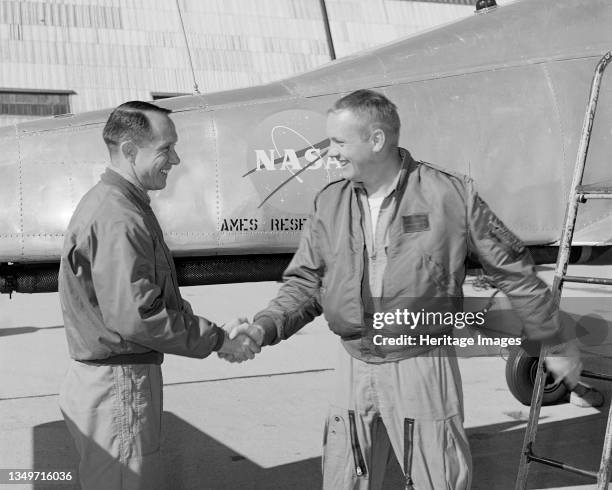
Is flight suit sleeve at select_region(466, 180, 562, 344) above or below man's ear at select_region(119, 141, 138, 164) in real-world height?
below

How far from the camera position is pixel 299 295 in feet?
10.6

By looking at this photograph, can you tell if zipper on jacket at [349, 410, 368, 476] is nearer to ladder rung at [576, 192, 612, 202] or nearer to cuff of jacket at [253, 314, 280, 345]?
cuff of jacket at [253, 314, 280, 345]

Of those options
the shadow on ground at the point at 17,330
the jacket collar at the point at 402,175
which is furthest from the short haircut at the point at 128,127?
the shadow on ground at the point at 17,330

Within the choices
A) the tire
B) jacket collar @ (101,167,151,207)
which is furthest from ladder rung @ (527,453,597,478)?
the tire

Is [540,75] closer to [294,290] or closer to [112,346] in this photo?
[294,290]

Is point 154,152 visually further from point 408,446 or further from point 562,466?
point 562,466

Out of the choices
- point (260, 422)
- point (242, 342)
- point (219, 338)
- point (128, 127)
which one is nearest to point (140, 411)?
point (219, 338)

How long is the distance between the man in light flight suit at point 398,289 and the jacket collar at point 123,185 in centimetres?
72

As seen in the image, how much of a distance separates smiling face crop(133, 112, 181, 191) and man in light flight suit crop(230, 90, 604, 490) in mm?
634

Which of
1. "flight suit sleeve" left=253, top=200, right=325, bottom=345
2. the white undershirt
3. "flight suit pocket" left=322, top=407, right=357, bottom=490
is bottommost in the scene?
"flight suit pocket" left=322, top=407, right=357, bottom=490

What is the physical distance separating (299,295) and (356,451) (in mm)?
681

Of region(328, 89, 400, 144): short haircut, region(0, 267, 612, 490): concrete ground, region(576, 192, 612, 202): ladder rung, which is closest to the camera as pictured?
region(328, 89, 400, 144): short haircut

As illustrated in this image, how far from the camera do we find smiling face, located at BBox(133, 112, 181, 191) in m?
3.00

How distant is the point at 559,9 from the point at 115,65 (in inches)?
658
